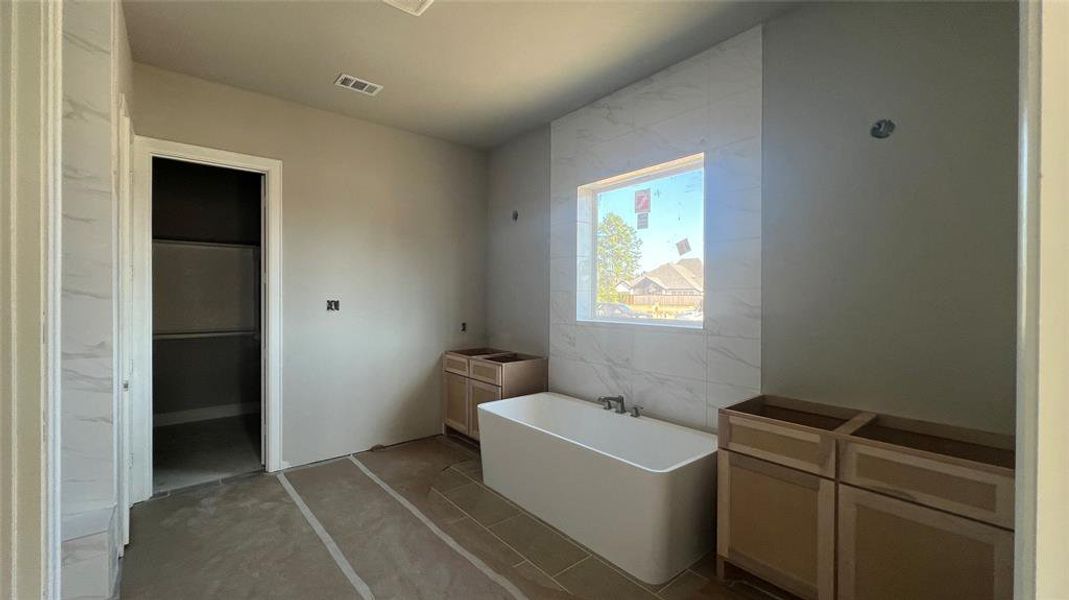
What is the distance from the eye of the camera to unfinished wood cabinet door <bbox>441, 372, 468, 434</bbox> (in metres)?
3.93

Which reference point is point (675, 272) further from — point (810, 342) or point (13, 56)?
point (13, 56)

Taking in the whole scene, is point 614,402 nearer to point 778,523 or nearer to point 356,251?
point 778,523

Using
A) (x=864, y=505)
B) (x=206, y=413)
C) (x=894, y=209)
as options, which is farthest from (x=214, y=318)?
(x=894, y=209)

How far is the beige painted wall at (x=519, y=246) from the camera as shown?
3.87 m

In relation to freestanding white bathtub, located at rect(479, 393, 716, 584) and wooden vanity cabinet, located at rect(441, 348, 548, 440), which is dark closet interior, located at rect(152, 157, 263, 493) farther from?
freestanding white bathtub, located at rect(479, 393, 716, 584)

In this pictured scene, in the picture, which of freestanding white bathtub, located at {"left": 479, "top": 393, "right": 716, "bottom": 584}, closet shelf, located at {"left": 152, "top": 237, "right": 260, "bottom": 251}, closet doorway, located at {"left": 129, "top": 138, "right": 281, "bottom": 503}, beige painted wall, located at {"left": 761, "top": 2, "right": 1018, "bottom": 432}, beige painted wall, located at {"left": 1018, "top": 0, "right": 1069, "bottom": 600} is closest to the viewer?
beige painted wall, located at {"left": 1018, "top": 0, "right": 1069, "bottom": 600}

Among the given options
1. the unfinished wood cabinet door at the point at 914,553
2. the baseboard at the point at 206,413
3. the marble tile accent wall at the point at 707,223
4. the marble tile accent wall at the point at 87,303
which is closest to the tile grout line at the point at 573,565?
the marble tile accent wall at the point at 707,223

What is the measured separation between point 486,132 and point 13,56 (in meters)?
3.71

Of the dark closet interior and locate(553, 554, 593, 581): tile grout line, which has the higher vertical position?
the dark closet interior

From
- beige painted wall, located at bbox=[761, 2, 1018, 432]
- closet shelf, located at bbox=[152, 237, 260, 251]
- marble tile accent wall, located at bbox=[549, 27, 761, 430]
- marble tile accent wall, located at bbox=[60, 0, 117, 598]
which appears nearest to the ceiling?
marble tile accent wall, located at bbox=[549, 27, 761, 430]

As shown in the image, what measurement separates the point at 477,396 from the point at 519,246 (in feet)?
4.61

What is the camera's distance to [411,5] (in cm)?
225

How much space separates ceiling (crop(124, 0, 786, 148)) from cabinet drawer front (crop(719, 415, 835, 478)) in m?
2.09

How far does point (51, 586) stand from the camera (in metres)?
0.60
